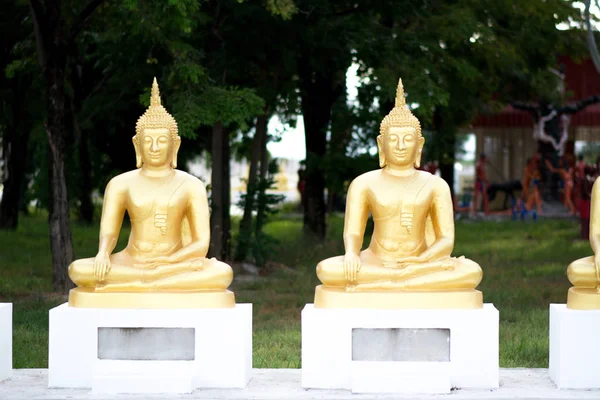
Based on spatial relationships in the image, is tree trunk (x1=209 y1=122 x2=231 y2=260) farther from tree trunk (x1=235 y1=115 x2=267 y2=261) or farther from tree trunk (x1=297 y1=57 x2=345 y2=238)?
tree trunk (x1=297 y1=57 x2=345 y2=238)

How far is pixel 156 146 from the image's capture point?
8016 mm

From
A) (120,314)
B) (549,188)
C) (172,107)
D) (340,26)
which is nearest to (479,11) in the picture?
(340,26)

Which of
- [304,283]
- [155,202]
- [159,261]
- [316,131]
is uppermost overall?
[316,131]

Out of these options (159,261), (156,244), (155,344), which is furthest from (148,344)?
(156,244)

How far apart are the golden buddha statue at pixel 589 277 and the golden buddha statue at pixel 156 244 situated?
7.59 ft

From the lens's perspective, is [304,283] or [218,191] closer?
[304,283]

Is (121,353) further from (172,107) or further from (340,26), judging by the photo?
(340,26)

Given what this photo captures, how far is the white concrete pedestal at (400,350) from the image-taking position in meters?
7.32

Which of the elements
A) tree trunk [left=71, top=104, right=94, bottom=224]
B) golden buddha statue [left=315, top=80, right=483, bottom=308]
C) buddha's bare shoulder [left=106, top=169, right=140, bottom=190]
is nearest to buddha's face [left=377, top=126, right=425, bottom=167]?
golden buddha statue [left=315, top=80, right=483, bottom=308]

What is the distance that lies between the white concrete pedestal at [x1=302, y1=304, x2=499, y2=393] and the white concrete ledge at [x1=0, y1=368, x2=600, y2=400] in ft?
0.30

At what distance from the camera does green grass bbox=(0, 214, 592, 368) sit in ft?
32.2

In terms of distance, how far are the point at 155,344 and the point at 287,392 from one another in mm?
941

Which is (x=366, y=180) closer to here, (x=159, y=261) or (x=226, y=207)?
(x=159, y=261)

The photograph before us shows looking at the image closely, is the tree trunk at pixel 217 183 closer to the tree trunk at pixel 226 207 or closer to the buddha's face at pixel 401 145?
the tree trunk at pixel 226 207
